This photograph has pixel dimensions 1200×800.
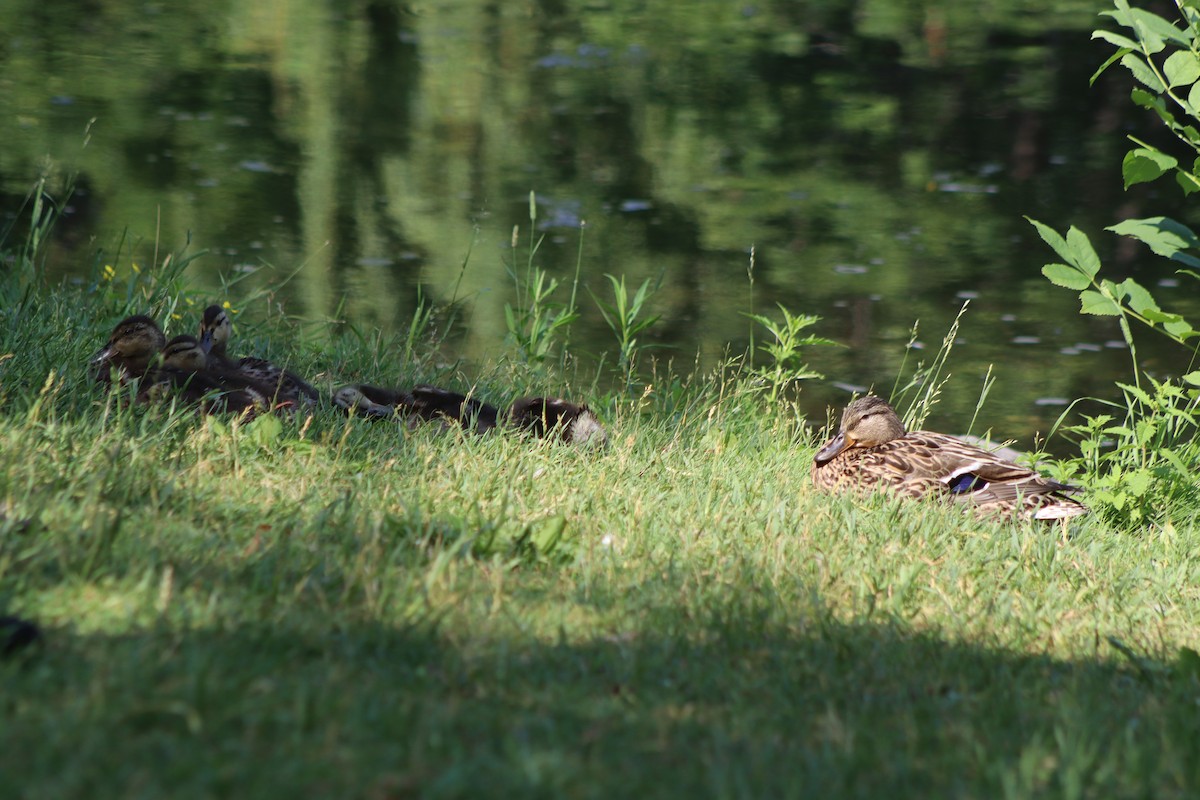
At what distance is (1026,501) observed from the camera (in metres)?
6.74

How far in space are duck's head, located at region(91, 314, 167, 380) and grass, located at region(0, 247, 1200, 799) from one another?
0.15m

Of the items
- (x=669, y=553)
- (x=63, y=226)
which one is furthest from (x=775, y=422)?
(x=63, y=226)

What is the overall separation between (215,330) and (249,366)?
0.33 m

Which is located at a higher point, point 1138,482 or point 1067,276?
point 1067,276

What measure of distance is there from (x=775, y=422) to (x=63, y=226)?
904 cm

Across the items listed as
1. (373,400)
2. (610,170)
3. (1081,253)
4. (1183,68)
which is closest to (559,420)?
(373,400)

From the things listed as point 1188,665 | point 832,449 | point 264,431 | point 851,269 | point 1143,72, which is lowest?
point 851,269

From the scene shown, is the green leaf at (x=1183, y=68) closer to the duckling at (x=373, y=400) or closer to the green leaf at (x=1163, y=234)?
the green leaf at (x=1163, y=234)

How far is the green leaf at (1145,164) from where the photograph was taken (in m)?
6.13

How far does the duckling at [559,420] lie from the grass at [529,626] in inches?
10.0

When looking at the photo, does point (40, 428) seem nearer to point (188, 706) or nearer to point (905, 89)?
point (188, 706)

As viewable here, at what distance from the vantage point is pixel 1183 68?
6262 mm

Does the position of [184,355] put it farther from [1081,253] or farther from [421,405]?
[1081,253]

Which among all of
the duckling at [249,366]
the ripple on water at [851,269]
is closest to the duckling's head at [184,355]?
the duckling at [249,366]
